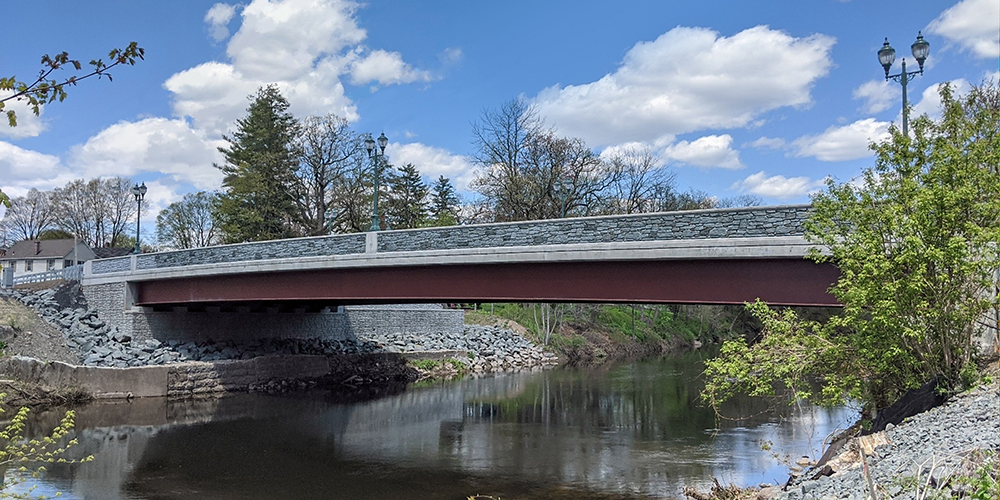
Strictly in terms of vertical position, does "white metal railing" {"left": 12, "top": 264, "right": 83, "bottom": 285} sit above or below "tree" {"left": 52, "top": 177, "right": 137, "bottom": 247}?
below

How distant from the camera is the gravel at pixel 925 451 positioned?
6.38m

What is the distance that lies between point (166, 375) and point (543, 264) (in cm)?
1569

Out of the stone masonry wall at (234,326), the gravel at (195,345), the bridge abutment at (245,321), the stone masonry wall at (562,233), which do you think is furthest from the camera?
the bridge abutment at (245,321)

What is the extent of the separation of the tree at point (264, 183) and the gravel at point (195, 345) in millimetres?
15674

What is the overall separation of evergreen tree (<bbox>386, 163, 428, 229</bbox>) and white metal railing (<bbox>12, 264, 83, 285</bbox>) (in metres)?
24.0

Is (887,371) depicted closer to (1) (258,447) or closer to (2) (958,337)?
(2) (958,337)

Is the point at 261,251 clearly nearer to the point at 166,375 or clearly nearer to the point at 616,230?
the point at 166,375

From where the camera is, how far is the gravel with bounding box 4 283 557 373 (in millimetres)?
25484

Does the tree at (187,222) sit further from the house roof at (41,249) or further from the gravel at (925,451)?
the gravel at (925,451)

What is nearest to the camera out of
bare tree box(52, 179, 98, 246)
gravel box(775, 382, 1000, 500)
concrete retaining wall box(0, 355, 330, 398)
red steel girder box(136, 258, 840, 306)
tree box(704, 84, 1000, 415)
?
gravel box(775, 382, 1000, 500)

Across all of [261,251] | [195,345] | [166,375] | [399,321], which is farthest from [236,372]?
[399,321]

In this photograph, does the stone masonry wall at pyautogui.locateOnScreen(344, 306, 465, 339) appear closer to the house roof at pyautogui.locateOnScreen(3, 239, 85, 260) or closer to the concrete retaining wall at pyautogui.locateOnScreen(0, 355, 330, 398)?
the concrete retaining wall at pyautogui.locateOnScreen(0, 355, 330, 398)

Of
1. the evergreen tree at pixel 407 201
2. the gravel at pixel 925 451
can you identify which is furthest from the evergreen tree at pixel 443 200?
the gravel at pixel 925 451

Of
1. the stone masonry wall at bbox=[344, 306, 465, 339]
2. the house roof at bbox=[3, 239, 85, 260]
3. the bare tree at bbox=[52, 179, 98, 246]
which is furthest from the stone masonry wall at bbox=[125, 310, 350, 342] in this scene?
the bare tree at bbox=[52, 179, 98, 246]
